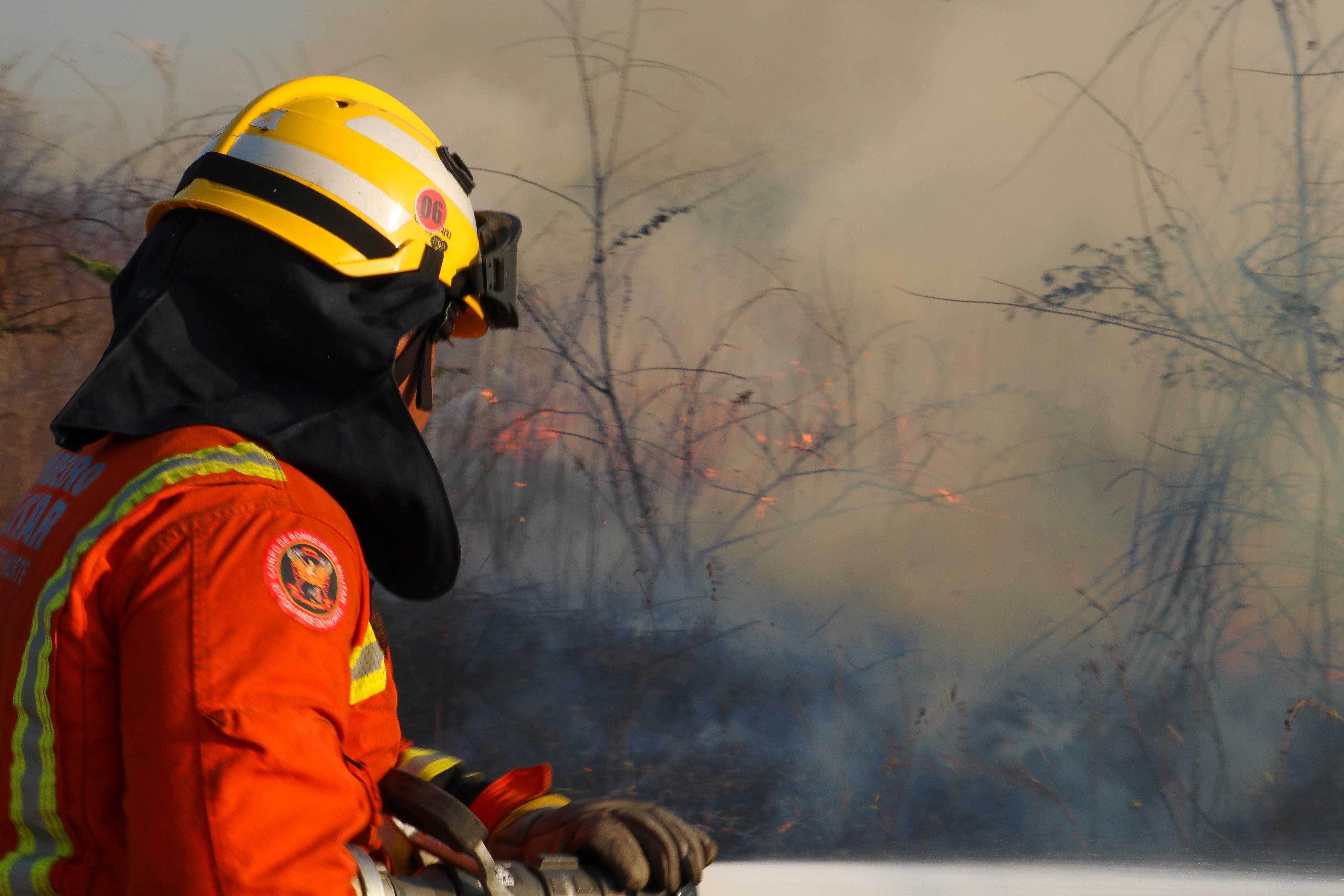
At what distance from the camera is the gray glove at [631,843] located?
4.34 feet

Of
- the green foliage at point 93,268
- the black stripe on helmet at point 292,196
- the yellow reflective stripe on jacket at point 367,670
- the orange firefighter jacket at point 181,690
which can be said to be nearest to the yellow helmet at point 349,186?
the black stripe on helmet at point 292,196

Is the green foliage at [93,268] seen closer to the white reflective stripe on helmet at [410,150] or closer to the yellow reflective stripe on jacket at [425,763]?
the white reflective stripe on helmet at [410,150]

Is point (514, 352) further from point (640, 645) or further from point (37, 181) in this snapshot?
point (37, 181)

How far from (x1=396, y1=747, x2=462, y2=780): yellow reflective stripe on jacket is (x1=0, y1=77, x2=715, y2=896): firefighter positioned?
13 cm

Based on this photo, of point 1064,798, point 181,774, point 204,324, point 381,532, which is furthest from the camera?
point 1064,798

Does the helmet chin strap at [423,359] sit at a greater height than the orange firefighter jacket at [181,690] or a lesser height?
greater

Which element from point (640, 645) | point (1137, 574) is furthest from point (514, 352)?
point (1137, 574)

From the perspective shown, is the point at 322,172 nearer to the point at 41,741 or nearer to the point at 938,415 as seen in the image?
the point at 41,741

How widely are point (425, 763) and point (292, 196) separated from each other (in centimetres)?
100

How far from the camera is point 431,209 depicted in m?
1.52

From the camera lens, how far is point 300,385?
1266 millimetres

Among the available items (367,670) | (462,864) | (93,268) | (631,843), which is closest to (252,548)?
(367,670)

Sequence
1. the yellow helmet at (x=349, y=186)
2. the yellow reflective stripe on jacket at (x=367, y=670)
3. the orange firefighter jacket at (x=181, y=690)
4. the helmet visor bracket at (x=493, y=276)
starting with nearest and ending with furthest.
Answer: the orange firefighter jacket at (x=181, y=690) → the yellow reflective stripe on jacket at (x=367, y=670) → the yellow helmet at (x=349, y=186) → the helmet visor bracket at (x=493, y=276)

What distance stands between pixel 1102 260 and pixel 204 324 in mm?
2949
